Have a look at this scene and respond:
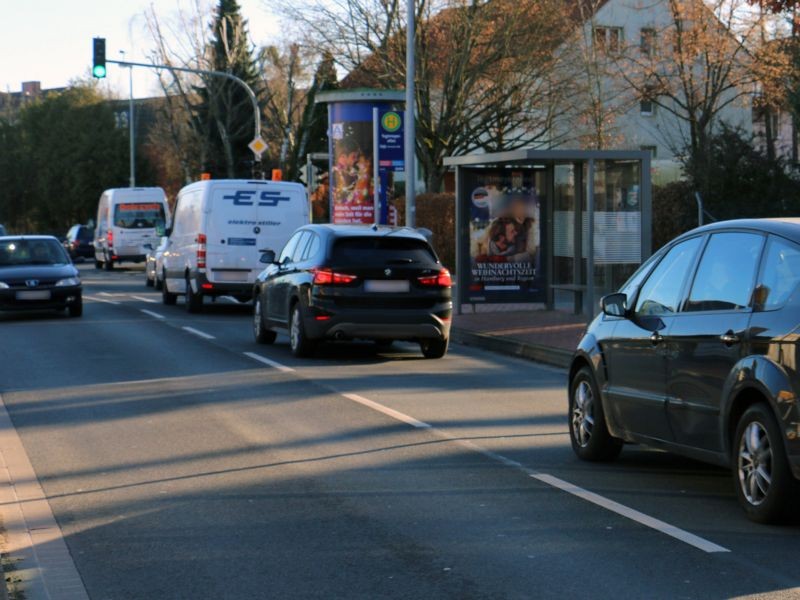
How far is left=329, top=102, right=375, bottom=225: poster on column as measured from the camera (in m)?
30.8

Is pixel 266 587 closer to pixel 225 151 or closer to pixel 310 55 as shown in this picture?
pixel 310 55

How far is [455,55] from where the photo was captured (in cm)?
4025

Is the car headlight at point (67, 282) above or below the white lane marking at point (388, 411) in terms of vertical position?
above

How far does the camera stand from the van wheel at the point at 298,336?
17.2 m

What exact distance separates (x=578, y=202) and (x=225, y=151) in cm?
4704

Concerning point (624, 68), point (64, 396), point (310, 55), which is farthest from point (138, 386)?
point (624, 68)

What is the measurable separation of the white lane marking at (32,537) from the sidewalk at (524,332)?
8478 millimetres

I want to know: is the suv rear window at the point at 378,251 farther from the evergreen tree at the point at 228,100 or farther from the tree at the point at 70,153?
the tree at the point at 70,153

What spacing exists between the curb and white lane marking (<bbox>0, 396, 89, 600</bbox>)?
26.7ft

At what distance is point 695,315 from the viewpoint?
816cm

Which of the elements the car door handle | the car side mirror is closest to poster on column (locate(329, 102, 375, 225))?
the car side mirror

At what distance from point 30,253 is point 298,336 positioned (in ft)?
30.8

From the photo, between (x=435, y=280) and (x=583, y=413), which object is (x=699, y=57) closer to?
(x=435, y=280)

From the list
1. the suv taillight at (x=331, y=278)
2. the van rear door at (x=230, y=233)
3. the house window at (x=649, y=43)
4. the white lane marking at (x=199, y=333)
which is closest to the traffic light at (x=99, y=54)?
the van rear door at (x=230, y=233)
